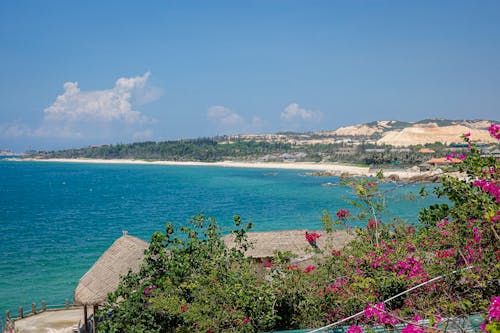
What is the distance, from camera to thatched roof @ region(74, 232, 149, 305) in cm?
1270

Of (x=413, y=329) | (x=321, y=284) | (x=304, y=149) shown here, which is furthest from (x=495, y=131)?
(x=304, y=149)

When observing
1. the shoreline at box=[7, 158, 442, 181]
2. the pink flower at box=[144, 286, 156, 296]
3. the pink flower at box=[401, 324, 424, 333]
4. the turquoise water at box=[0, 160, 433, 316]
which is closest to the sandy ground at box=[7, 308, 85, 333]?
the turquoise water at box=[0, 160, 433, 316]

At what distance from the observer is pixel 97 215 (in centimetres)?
4388

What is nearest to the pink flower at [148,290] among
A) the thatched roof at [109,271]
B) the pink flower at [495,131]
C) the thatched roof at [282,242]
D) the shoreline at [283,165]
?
the thatched roof at [109,271]

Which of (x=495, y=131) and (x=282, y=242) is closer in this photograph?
(x=495, y=131)

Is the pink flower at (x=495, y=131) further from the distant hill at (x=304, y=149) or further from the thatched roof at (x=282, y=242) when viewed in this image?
the distant hill at (x=304, y=149)

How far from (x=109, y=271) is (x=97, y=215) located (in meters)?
31.9

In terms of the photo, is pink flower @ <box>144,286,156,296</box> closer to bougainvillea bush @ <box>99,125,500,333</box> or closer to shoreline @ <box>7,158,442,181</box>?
bougainvillea bush @ <box>99,125,500,333</box>

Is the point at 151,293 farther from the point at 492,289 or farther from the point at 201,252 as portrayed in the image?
the point at 492,289

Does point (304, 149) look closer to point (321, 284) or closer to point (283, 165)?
point (283, 165)

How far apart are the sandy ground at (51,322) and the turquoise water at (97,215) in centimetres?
270

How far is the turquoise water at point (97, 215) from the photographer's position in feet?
72.7

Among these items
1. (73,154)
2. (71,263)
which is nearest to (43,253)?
(71,263)

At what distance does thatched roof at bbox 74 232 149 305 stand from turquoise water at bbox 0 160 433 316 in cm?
528
